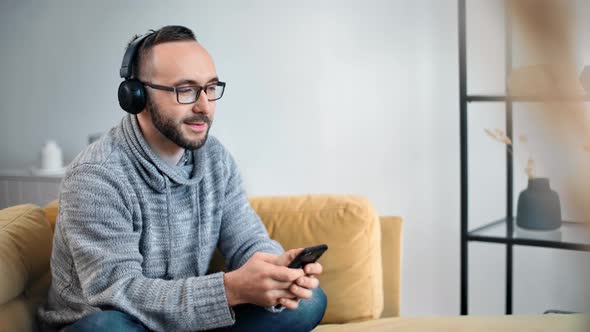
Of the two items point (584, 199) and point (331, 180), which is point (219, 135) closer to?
point (331, 180)

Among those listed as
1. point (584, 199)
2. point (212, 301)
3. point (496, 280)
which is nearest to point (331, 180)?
point (496, 280)

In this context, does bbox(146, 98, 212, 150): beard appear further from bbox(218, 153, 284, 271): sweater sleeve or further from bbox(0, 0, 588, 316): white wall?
bbox(0, 0, 588, 316): white wall

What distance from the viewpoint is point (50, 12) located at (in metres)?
3.17

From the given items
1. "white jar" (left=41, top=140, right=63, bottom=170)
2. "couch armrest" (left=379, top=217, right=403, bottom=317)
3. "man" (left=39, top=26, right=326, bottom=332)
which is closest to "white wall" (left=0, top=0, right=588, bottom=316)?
"white jar" (left=41, top=140, right=63, bottom=170)

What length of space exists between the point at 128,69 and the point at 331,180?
1.33 meters

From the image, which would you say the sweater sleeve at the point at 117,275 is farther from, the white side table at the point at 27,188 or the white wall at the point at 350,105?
the white side table at the point at 27,188

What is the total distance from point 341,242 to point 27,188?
1.79 metres

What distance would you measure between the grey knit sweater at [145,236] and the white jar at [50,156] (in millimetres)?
1578

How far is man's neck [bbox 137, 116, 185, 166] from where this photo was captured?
5.00ft

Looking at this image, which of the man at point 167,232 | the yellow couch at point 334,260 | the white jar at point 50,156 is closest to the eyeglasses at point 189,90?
the man at point 167,232

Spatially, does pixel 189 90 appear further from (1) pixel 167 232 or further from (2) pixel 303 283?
(2) pixel 303 283

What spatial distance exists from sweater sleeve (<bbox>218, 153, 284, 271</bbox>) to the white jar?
1.59 meters

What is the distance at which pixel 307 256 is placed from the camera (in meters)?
1.27

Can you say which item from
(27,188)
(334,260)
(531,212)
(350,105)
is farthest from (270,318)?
(27,188)
